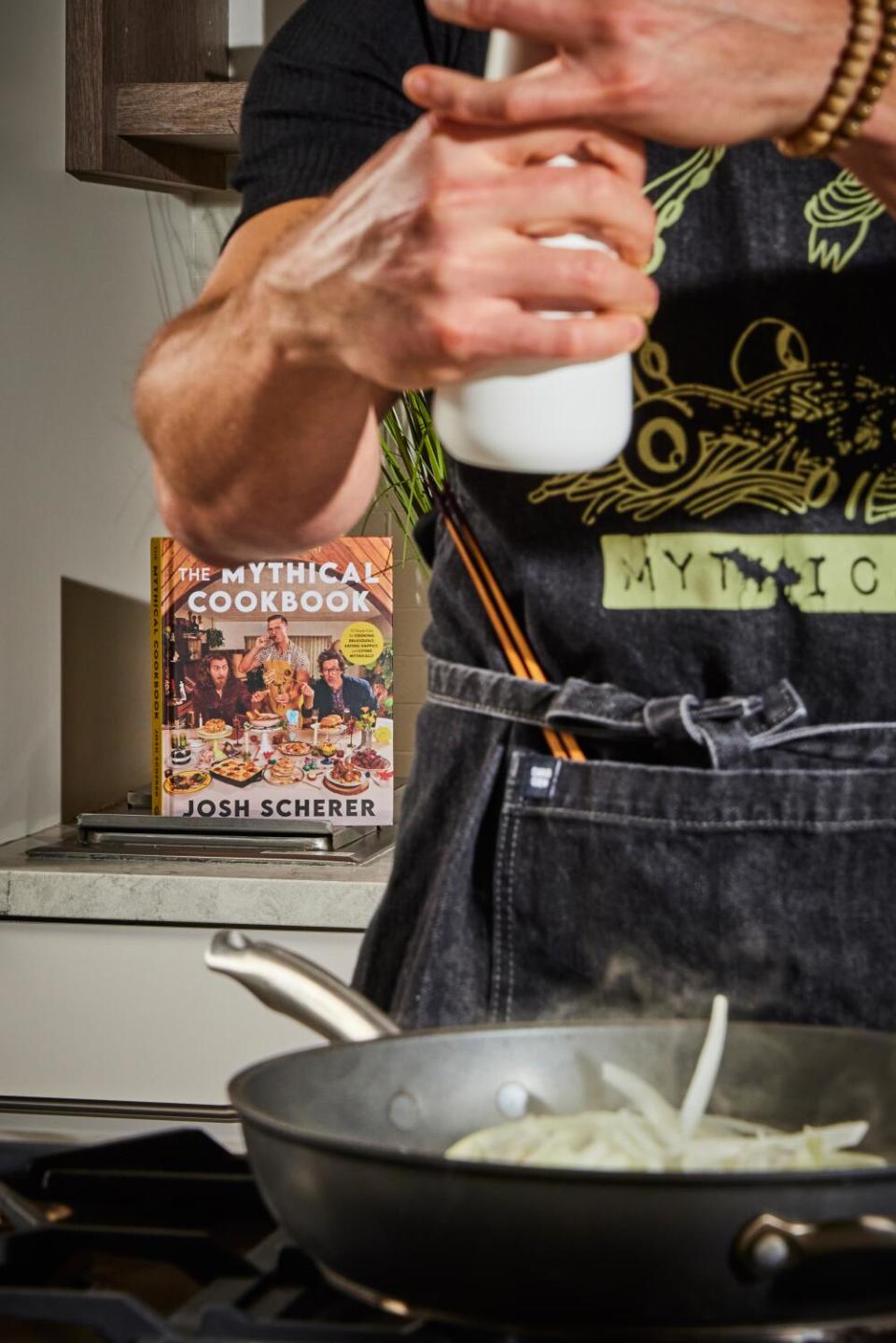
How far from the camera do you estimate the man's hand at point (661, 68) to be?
0.56 meters

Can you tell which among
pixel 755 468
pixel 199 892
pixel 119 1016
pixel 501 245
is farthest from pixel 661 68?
pixel 119 1016

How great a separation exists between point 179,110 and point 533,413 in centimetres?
164

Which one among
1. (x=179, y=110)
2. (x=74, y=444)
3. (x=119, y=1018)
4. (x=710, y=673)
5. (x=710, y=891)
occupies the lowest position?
(x=119, y=1018)

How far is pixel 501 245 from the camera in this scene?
0.58 meters

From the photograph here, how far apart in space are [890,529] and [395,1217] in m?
0.53

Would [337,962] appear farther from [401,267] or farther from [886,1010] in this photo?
[401,267]

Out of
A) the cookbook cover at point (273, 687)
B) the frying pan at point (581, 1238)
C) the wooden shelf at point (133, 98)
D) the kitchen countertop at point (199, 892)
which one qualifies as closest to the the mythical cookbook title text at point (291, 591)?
the cookbook cover at point (273, 687)

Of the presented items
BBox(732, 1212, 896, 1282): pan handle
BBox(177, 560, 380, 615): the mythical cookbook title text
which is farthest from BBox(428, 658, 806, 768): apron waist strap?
BBox(177, 560, 380, 615): the mythical cookbook title text

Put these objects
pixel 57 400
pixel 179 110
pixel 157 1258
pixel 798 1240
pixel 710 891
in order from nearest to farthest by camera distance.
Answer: pixel 798 1240
pixel 157 1258
pixel 710 891
pixel 179 110
pixel 57 400

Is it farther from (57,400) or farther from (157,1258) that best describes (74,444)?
(157,1258)

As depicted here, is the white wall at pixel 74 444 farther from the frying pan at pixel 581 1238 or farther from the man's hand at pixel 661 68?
the frying pan at pixel 581 1238

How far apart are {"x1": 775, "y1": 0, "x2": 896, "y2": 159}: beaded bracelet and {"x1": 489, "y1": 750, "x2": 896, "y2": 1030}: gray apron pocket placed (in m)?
0.33

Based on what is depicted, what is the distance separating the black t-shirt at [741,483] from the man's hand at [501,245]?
0.28 m

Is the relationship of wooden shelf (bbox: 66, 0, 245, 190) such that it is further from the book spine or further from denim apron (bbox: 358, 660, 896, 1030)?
denim apron (bbox: 358, 660, 896, 1030)
